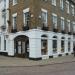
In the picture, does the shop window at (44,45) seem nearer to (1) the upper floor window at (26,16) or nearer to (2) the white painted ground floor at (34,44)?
(2) the white painted ground floor at (34,44)

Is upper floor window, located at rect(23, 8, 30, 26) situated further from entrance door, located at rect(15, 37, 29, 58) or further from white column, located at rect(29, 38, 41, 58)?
white column, located at rect(29, 38, 41, 58)

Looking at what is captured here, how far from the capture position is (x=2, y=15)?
31.5 metres

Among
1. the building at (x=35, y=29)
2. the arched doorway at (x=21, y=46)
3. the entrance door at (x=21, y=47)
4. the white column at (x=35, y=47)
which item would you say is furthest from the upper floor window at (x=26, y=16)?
the white column at (x=35, y=47)

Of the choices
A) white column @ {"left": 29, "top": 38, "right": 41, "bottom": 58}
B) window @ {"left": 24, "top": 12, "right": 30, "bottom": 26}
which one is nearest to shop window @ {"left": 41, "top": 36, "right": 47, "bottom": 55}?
white column @ {"left": 29, "top": 38, "right": 41, "bottom": 58}

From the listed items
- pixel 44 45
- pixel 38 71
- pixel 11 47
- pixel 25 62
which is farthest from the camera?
pixel 11 47

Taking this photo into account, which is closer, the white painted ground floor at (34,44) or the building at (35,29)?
the white painted ground floor at (34,44)

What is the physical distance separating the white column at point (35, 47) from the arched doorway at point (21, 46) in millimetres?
1331

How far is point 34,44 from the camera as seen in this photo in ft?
77.5

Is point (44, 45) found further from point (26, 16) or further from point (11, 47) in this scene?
point (11, 47)

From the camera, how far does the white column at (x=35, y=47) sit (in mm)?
23625

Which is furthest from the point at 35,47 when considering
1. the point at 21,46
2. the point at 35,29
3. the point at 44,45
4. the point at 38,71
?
the point at 38,71

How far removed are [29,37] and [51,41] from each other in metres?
3.74

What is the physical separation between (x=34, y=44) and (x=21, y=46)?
3239mm

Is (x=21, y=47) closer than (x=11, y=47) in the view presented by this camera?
Yes
